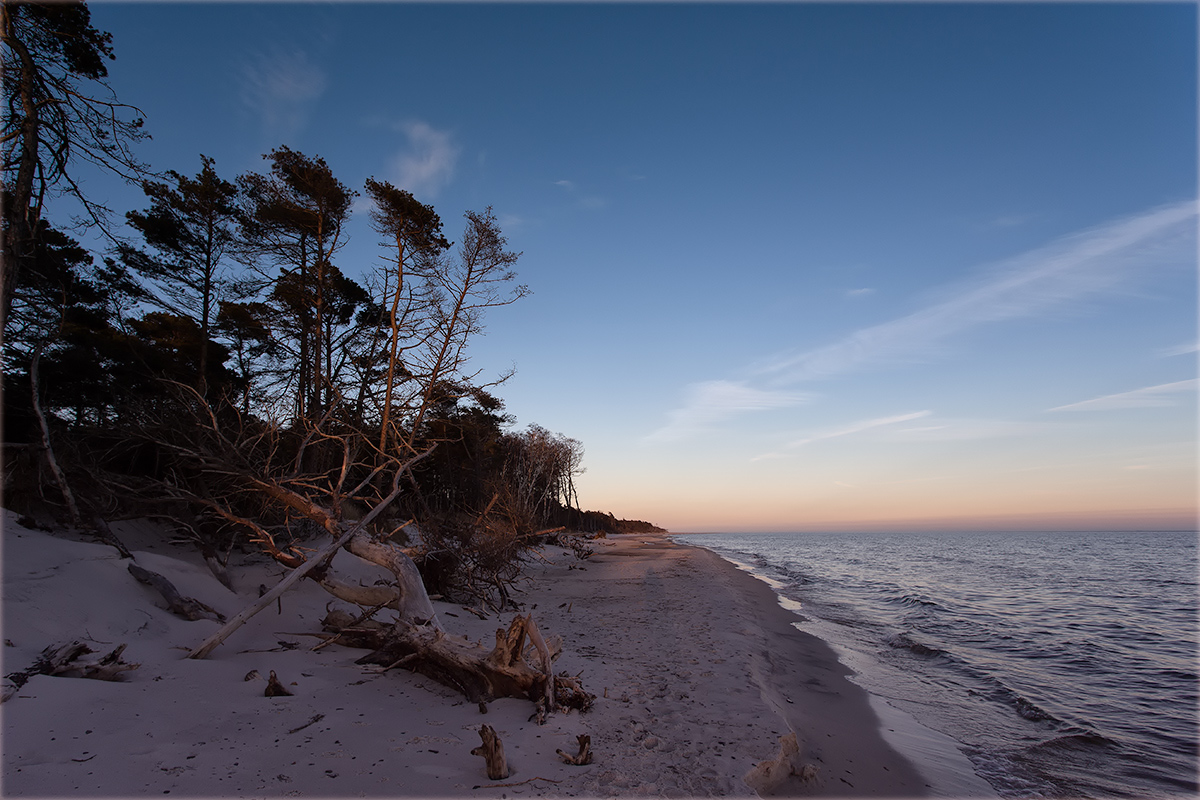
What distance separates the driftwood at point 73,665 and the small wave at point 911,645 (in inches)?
438

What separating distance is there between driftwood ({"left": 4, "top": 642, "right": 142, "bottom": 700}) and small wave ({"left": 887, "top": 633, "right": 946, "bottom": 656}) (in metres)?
11.1

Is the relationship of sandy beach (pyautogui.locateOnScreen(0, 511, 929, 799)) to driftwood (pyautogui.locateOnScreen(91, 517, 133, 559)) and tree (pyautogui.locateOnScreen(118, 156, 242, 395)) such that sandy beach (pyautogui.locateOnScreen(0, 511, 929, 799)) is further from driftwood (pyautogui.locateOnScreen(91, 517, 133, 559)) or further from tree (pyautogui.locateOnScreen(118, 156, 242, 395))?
tree (pyautogui.locateOnScreen(118, 156, 242, 395))

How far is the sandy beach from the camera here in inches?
139

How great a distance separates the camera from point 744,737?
4.61 m

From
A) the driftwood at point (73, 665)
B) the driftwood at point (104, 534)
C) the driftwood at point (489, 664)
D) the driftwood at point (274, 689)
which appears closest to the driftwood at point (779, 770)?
the driftwood at point (489, 664)

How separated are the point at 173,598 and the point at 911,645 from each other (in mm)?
11663

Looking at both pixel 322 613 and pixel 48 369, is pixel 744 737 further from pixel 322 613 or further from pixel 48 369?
pixel 48 369

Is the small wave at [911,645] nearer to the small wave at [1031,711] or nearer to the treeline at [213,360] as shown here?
the small wave at [1031,711]

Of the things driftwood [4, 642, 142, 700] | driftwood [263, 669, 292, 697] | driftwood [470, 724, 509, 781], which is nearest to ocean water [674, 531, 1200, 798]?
driftwood [470, 724, 509, 781]

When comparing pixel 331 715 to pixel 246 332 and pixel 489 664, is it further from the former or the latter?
pixel 246 332

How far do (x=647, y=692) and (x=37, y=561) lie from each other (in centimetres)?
686

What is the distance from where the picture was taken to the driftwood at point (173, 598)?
6.22 meters

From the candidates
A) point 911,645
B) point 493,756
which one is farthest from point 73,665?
point 911,645

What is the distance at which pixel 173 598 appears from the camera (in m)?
6.26
